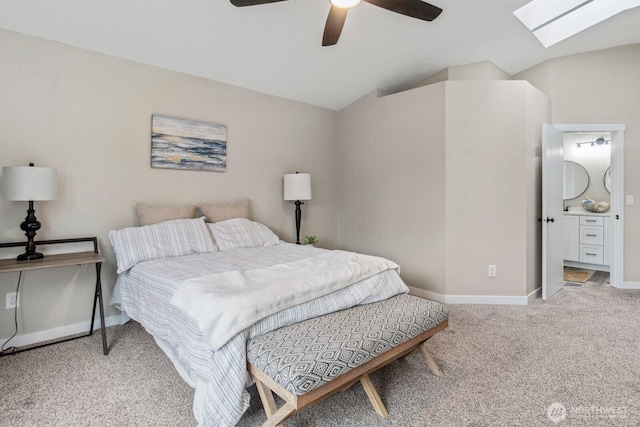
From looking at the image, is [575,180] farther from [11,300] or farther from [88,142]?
[11,300]

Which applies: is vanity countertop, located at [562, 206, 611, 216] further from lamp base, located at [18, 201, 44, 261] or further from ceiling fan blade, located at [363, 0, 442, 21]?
lamp base, located at [18, 201, 44, 261]

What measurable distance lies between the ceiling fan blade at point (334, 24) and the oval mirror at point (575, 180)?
17.0 ft

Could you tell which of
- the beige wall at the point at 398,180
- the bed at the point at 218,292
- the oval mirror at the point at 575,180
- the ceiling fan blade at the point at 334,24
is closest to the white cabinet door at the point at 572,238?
the oval mirror at the point at 575,180

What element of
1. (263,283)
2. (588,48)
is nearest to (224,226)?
(263,283)

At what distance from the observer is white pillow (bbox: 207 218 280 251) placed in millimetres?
3061

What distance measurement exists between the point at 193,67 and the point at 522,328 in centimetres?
380

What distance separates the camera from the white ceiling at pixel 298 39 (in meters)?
2.47

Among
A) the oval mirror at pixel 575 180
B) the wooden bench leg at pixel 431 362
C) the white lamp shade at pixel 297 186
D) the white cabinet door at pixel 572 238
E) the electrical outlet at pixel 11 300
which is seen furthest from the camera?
the oval mirror at pixel 575 180

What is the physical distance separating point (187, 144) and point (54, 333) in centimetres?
193

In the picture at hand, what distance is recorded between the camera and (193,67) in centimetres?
318

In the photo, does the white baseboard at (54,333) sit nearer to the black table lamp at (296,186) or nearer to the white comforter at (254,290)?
the white comforter at (254,290)

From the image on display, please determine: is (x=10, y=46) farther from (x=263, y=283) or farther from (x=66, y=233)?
(x=263, y=283)

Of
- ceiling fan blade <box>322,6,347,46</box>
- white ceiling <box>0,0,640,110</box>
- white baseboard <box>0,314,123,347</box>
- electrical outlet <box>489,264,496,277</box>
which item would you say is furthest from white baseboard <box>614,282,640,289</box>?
white baseboard <box>0,314,123,347</box>

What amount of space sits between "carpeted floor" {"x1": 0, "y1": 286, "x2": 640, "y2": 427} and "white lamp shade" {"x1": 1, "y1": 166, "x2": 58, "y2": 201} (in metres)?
1.12
